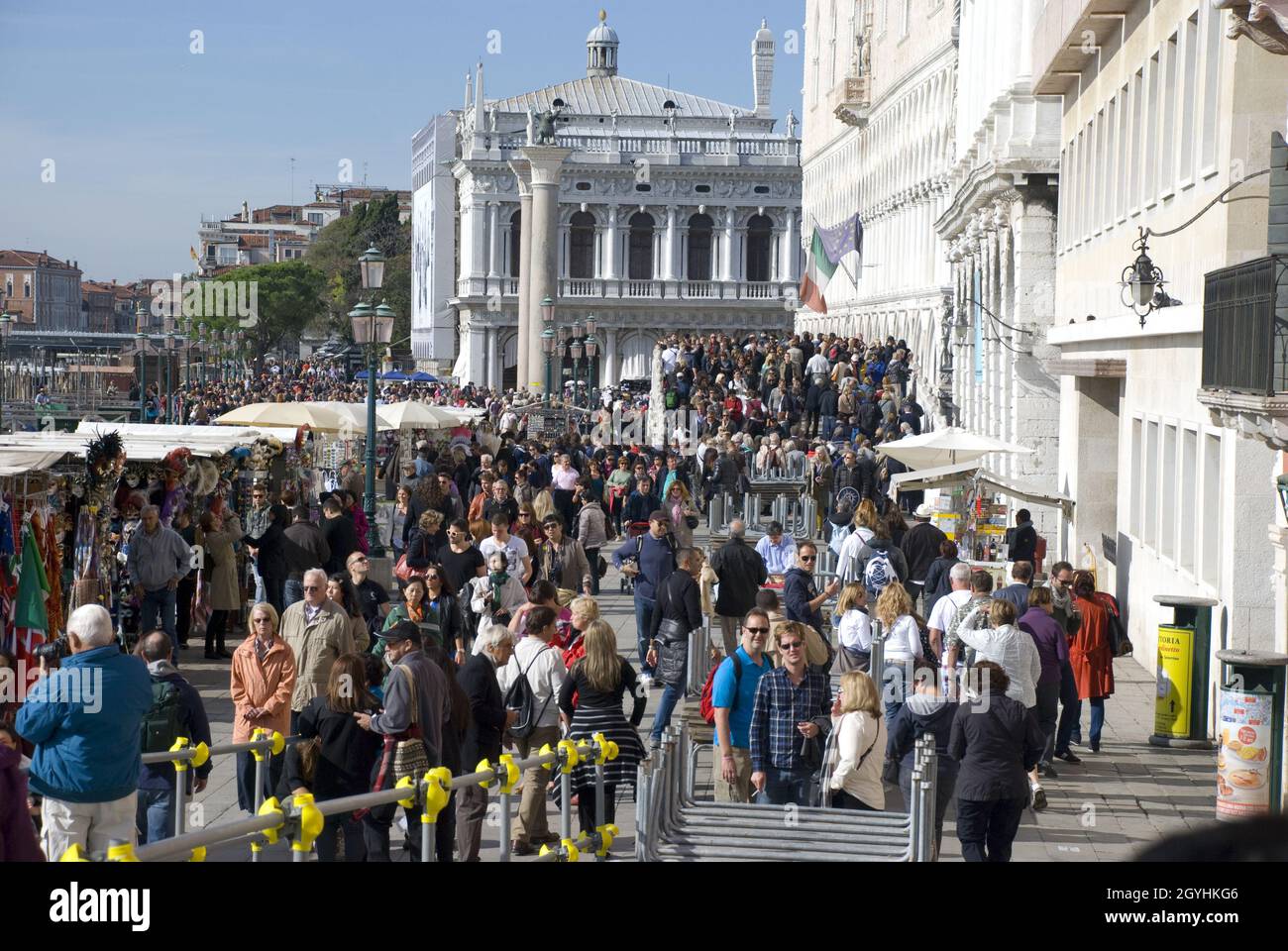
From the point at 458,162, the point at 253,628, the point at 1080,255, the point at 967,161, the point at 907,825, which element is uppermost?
the point at 458,162

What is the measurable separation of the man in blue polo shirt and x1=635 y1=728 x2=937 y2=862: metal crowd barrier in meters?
0.75

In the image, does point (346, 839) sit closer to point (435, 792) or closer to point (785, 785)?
point (435, 792)

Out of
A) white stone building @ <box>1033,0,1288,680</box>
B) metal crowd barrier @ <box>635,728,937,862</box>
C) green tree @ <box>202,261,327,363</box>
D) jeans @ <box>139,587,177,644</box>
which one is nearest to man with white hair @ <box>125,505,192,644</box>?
jeans @ <box>139,587,177,644</box>

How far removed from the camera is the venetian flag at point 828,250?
45853mm

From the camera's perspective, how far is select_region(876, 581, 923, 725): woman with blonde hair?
11.1 m

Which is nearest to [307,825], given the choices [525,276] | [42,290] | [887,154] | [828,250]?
[828,250]

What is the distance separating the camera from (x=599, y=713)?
9.60 meters

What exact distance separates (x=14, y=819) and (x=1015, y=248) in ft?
75.8

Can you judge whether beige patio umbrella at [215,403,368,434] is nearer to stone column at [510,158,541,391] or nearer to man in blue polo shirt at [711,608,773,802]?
man in blue polo shirt at [711,608,773,802]

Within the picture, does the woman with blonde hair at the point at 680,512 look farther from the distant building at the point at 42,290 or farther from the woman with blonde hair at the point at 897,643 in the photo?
the distant building at the point at 42,290

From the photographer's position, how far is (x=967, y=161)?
1318 inches

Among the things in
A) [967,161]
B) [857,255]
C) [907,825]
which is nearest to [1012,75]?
[967,161]
